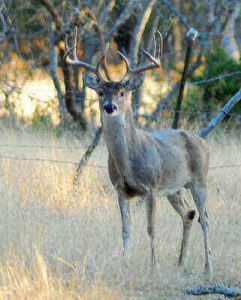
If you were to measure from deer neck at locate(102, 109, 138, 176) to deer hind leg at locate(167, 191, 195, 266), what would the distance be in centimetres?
91

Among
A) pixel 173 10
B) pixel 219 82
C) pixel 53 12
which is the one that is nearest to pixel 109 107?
pixel 53 12

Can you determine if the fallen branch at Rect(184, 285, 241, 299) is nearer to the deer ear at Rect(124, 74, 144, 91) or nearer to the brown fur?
the brown fur

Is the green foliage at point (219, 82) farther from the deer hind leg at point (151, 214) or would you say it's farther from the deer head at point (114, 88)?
the deer hind leg at point (151, 214)

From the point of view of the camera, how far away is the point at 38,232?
8414 millimetres

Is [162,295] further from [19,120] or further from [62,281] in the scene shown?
[19,120]

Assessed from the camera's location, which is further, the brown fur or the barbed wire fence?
the barbed wire fence

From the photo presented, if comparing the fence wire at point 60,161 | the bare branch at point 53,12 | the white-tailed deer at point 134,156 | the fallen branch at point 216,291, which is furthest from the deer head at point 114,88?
the bare branch at point 53,12

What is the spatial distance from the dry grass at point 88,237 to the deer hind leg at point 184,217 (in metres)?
0.11

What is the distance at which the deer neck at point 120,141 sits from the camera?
7711 mm

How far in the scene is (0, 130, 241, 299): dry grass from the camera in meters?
6.78

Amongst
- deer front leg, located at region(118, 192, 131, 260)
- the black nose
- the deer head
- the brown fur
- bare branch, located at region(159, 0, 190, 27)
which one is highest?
bare branch, located at region(159, 0, 190, 27)

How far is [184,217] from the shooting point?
27.5 ft

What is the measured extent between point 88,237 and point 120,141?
109 cm

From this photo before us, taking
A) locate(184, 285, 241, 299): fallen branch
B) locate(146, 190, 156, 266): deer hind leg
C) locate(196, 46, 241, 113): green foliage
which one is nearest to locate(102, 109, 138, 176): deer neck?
locate(146, 190, 156, 266): deer hind leg
